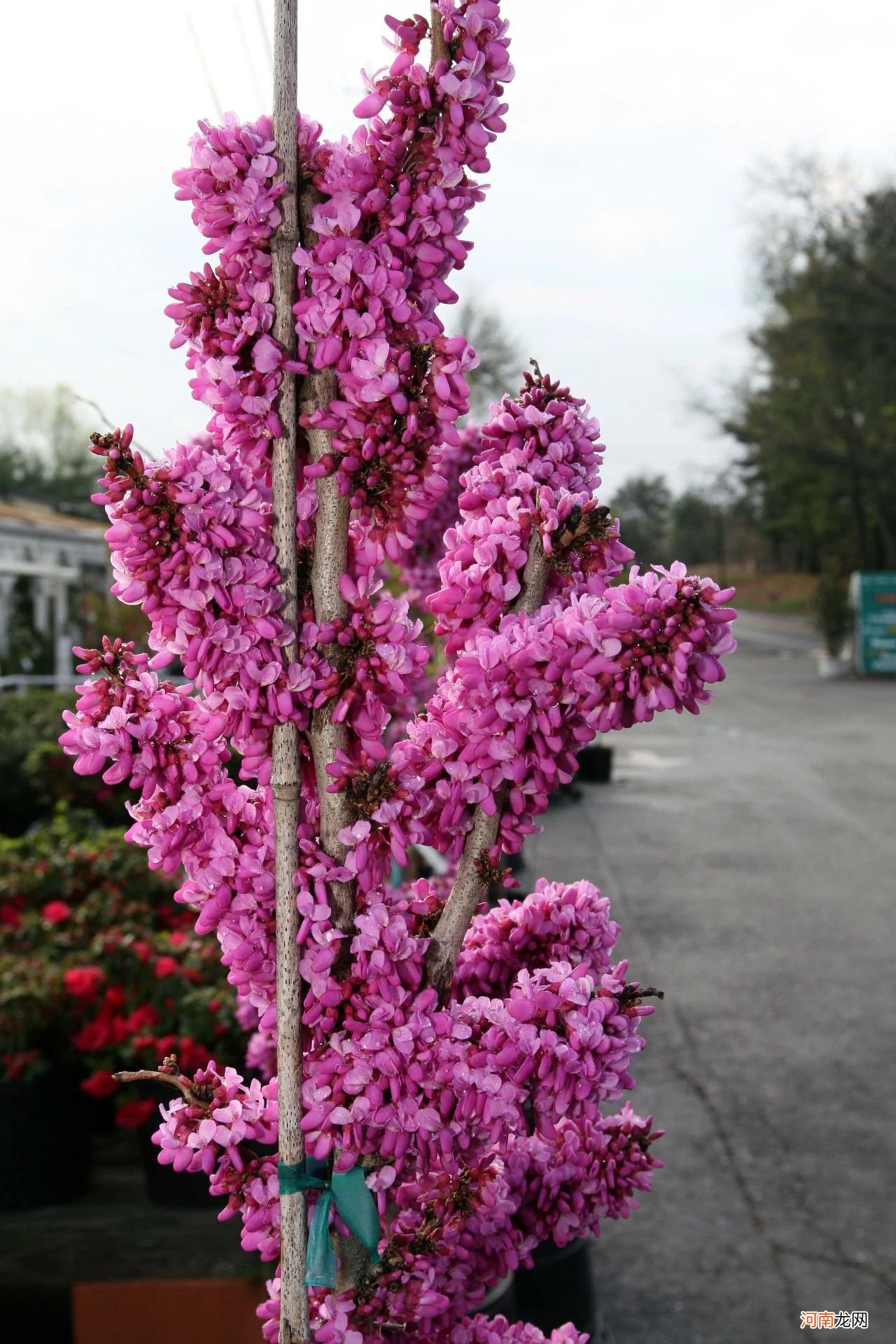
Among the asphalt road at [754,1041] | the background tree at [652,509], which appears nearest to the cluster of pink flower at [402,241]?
the asphalt road at [754,1041]

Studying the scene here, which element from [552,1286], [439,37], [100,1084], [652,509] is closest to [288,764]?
[439,37]

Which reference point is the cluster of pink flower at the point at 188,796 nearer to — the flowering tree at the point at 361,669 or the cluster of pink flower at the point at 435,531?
the flowering tree at the point at 361,669

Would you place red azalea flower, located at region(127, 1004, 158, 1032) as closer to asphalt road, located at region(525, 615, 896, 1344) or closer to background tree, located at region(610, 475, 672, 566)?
asphalt road, located at region(525, 615, 896, 1344)

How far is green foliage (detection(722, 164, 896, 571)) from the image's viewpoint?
102 ft

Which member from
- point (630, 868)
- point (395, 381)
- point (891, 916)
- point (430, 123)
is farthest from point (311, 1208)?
point (630, 868)

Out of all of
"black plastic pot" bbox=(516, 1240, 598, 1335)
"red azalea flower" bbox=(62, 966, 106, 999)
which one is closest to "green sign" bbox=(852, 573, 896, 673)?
"red azalea flower" bbox=(62, 966, 106, 999)

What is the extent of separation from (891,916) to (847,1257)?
452cm

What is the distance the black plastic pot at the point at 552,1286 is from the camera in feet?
9.59

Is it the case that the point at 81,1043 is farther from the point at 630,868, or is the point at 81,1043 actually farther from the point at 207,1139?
the point at 630,868

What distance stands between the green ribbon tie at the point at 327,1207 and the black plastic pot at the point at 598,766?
42.0 ft

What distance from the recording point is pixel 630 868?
986 cm

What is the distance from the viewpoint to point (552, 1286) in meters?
2.95

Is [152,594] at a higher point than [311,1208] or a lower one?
higher

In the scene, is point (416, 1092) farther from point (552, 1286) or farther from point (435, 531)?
point (435, 531)
